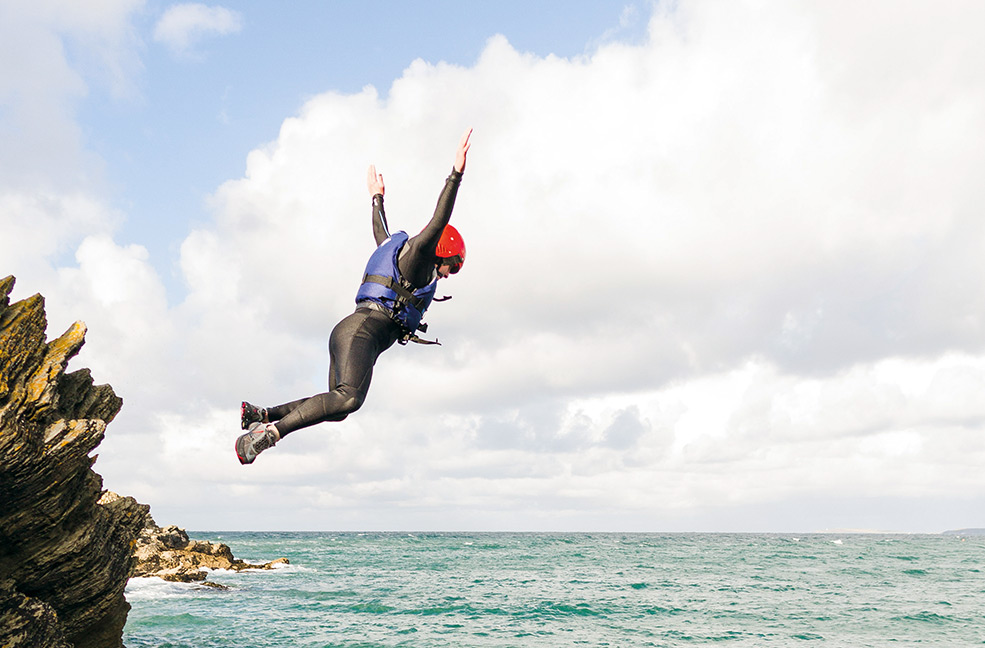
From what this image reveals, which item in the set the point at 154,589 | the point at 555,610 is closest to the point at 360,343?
the point at 555,610

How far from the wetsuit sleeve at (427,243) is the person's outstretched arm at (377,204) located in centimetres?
93

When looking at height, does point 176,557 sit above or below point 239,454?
below

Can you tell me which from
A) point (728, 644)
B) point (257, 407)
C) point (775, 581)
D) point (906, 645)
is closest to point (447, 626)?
point (728, 644)

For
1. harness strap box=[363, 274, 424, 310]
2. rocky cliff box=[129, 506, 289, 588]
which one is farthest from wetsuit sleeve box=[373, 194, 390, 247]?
rocky cliff box=[129, 506, 289, 588]

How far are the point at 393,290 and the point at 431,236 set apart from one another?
68 cm

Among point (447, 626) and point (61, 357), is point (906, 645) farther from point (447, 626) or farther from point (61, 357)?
point (61, 357)

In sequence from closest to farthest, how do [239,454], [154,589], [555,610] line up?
[239,454] → [555,610] → [154,589]

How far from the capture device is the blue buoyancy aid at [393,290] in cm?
673

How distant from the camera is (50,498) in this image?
9172 millimetres

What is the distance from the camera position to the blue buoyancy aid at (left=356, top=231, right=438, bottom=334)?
22.1ft

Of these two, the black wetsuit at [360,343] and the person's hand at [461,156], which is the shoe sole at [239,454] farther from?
the person's hand at [461,156]

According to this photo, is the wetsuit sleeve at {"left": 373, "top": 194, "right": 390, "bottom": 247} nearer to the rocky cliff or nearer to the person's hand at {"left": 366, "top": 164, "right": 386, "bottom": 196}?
the person's hand at {"left": 366, "top": 164, "right": 386, "bottom": 196}

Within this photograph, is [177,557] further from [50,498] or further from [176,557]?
[50,498]

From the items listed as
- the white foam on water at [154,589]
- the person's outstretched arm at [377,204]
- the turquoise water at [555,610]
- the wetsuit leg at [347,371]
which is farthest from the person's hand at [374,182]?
the white foam on water at [154,589]
